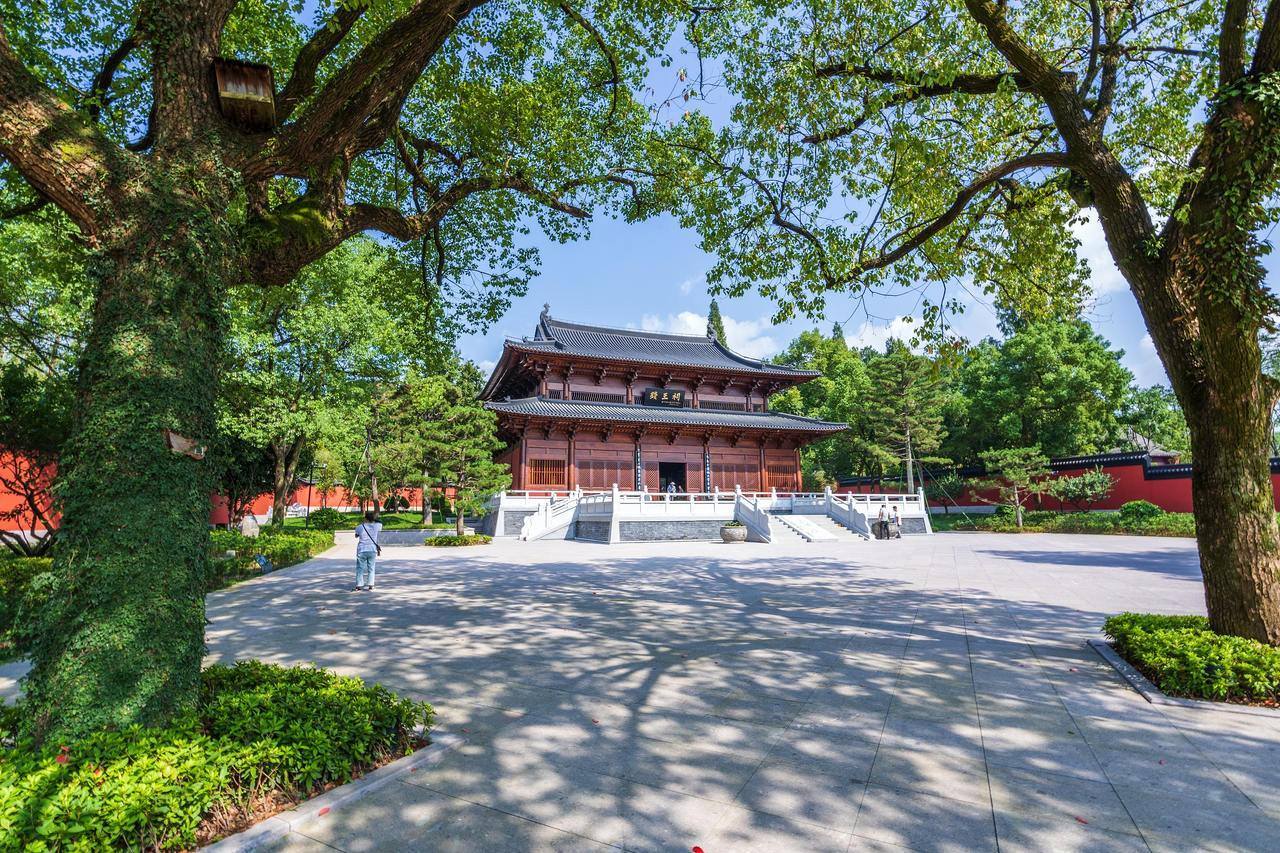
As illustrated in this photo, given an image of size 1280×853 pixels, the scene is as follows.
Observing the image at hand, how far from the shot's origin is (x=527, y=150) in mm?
8141

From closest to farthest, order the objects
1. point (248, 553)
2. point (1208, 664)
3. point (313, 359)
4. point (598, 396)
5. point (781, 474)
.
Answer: point (1208, 664)
point (248, 553)
point (313, 359)
point (598, 396)
point (781, 474)

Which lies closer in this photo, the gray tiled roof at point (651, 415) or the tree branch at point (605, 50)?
the tree branch at point (605, 50)

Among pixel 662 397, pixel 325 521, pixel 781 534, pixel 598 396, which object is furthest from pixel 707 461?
pixel 325 521

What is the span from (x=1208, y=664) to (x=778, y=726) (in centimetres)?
331

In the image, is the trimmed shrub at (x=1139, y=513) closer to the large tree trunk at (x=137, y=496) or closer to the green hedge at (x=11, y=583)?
the large tree trunk at (x=137, y=496)

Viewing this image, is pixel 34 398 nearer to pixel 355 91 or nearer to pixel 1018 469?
pixel 355 91

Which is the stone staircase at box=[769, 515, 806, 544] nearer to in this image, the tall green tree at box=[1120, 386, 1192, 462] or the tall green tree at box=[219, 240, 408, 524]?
the tall green tree at box=[219, 240, 408, 524]

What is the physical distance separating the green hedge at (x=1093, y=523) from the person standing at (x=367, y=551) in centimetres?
2313

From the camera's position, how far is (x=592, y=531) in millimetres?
21844

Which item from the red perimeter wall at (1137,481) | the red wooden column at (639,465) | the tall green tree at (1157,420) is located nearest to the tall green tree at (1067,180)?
the red wooden column at (639,465)

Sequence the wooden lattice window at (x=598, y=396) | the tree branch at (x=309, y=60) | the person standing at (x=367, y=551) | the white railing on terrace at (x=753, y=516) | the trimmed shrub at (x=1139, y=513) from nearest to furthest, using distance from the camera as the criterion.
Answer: the tree branch at (x=309, y=60) → the person standing at (x=367, y=551) → the white railing on terrace at (x=753, y=516) → the trimmed shrub at (x=1139, y=513) → the wooden lattice window at (x=598, y=396)

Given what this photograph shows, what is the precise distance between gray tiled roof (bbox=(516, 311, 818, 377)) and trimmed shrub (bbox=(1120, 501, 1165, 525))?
13632 mm

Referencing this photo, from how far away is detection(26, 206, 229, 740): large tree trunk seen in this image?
3031mm

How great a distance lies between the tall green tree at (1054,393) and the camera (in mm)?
30469
